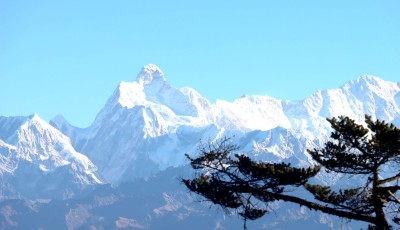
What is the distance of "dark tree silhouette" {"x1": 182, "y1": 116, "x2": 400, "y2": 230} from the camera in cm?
3159

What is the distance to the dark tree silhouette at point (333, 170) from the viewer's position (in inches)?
1244

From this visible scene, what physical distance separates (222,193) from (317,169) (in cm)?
447

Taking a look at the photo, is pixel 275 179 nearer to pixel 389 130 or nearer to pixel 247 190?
pixel 247 190

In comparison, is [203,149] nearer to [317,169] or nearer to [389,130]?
[317,169]

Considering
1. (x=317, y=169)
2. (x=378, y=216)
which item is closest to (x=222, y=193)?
(x=317, y=169)

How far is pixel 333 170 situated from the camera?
33.9 metres

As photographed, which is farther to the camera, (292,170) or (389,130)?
(292,170)

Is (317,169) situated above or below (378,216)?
above

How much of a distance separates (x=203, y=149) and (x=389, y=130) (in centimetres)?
804

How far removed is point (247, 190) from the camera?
33.8 m

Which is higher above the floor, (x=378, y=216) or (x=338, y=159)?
(x=338, y=159)

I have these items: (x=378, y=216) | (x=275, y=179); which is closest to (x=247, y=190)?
(x=275, y=179)

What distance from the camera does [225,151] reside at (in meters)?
32.6

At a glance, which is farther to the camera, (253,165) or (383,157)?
(253,165)
